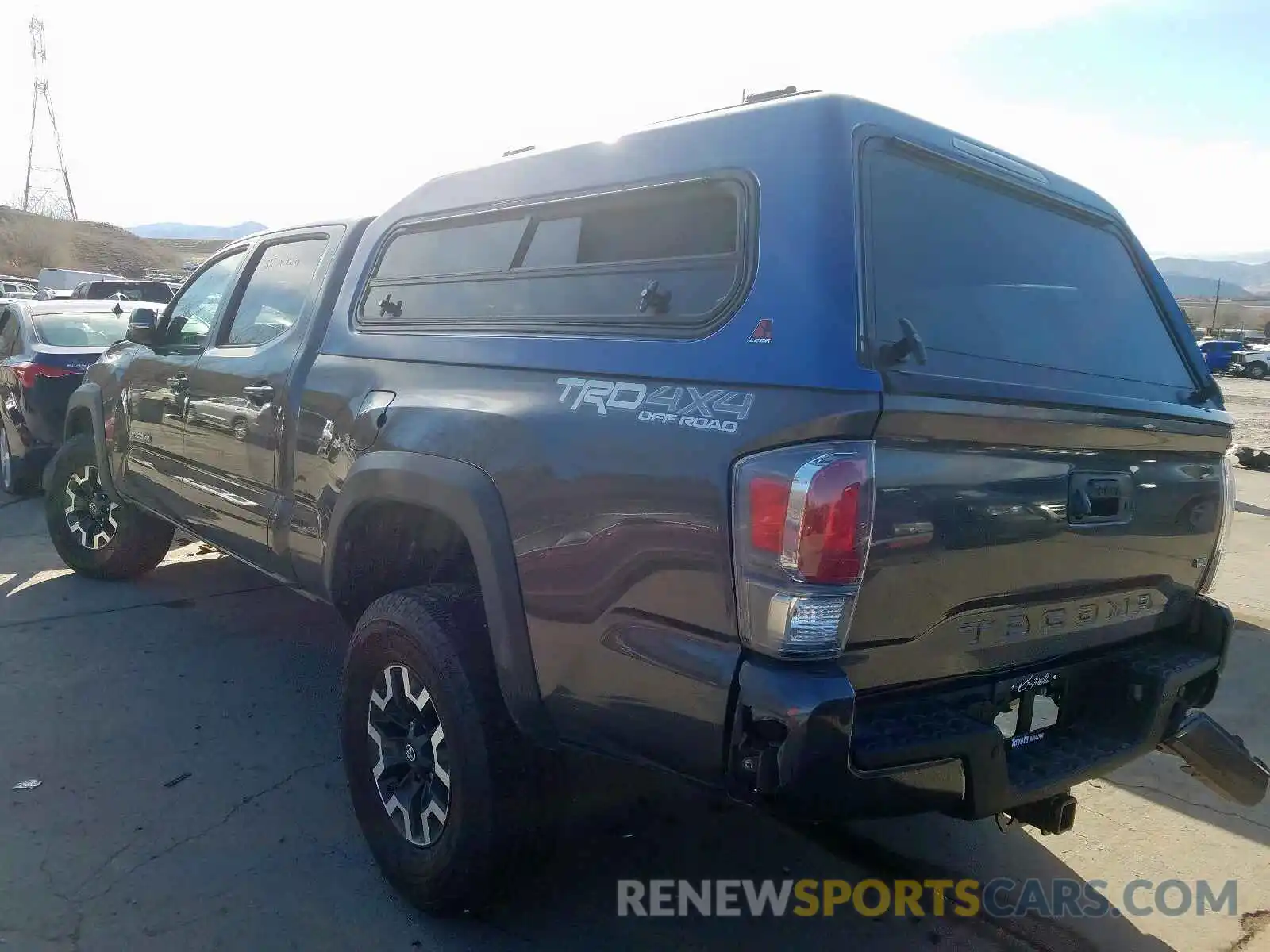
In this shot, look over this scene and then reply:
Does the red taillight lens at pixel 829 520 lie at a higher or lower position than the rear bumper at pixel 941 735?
higher

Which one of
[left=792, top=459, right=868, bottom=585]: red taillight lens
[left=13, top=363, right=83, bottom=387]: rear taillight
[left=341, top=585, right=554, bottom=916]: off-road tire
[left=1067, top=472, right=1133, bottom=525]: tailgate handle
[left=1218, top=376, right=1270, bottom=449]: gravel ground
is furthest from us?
[left=1218, top=376, right=1270, bottom=449]: gravel ground

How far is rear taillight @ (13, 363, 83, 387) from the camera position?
7.78 m

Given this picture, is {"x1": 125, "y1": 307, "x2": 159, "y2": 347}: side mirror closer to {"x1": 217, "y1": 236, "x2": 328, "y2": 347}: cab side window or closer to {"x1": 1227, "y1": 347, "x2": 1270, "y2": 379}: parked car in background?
{"x1": 217, "y1": 236, "x2": 328, "y2": 347}: cab side window

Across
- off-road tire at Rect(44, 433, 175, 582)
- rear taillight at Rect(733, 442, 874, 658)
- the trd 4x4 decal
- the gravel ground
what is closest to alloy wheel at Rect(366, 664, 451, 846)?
the trd 4x4 decal

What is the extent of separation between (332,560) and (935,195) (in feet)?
7.10

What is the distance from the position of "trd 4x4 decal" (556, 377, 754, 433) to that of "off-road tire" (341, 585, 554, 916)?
2.52 feet

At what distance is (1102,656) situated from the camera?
2740mm

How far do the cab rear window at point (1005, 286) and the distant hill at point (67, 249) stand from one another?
Result: 65.9 metres

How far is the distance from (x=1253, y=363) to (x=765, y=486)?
47.1 meters

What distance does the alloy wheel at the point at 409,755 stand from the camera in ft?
9.36

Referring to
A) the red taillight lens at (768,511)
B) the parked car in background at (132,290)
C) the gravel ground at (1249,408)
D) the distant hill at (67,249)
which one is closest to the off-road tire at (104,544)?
the red taillight lens at (768,511)

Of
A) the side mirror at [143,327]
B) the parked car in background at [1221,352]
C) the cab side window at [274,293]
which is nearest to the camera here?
the cab side window at [274,293]

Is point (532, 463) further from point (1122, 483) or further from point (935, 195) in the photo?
point (1122, 483)

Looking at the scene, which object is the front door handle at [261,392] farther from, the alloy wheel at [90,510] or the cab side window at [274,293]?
the alloy wheel at [90,510]
